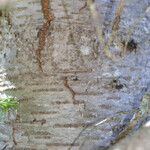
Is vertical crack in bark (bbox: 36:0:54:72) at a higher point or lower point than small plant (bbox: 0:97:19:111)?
higher

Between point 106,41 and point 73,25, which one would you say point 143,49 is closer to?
point 106,41

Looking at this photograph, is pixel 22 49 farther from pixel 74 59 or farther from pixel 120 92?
pixel 120 92

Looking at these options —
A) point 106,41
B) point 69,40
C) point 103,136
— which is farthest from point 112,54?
point 103,136

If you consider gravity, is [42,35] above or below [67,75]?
above

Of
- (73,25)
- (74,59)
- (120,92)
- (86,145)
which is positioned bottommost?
(86,145)

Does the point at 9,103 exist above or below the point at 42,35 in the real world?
below

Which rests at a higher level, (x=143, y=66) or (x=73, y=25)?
(x=73, y=25)

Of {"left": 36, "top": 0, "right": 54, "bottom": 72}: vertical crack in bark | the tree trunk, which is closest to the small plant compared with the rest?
the tree trunk

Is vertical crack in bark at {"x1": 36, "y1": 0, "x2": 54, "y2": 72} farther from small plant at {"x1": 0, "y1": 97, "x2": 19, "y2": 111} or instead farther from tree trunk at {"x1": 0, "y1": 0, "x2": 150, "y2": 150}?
small plant at {"x1": 0, "y1": 97, "x2": 19, "y2": 111}

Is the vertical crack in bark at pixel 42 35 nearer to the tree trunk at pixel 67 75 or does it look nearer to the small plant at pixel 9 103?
the tree trunk at pixel 67 75
